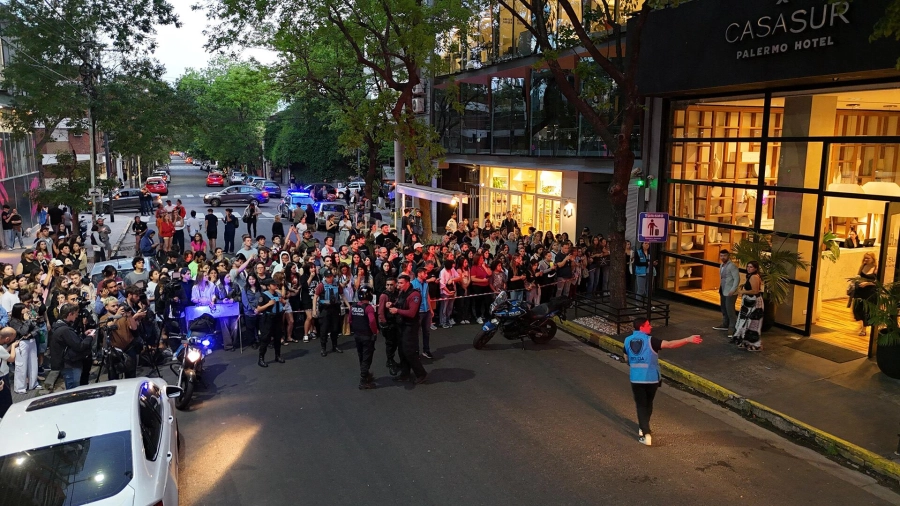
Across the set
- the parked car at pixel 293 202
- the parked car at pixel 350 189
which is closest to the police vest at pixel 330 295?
the parked car at pixel 293 202

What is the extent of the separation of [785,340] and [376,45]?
17.9 m

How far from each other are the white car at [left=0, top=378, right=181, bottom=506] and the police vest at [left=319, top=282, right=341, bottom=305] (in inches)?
220

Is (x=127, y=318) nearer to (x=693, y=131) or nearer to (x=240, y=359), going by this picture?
(x=240, y=359)

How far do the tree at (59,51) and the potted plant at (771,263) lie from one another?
73.1 feet

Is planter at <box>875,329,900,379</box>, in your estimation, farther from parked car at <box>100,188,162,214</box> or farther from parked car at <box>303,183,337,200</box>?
parked car at <box>100,188,162,214</box>

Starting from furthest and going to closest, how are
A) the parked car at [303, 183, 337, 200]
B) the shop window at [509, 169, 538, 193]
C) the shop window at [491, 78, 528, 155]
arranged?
the parked car at [303, 183, 337, 200] < the shop window at [509, 169, 538, 193] < the shop window at [491, 78, 528, 155]

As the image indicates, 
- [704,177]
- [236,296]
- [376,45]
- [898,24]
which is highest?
[376,45]

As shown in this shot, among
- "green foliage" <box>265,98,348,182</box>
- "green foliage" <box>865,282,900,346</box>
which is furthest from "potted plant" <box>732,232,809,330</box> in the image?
"green foliage" <box>265,98,348,182</box>

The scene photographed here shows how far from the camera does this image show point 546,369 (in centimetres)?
1124

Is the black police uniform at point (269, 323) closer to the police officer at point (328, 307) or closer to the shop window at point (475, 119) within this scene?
the police officer at point (328, 307)

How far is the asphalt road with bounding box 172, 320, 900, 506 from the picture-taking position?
7016mm

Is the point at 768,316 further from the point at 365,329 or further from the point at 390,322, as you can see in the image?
the point at 365,329

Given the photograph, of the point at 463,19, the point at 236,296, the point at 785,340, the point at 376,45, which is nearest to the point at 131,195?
the point at 376,45

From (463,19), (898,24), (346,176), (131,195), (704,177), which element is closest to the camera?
(898,24)
